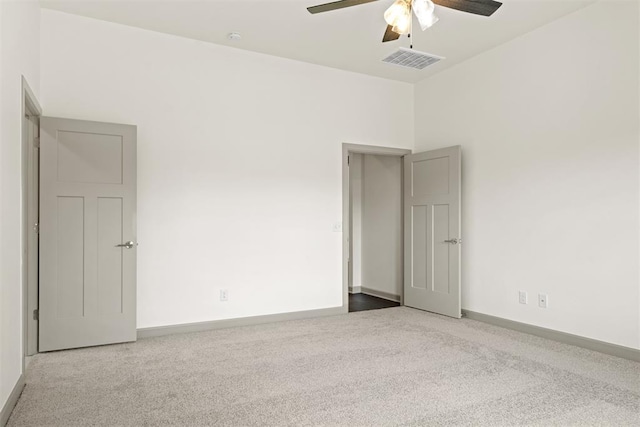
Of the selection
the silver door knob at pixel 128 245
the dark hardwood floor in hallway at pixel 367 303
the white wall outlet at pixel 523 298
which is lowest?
the dark hardwood floor in hallway at pixel 367 303

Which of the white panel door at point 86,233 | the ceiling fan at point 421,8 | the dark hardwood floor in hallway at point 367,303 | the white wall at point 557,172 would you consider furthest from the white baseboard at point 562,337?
the white panel door at point 86,233

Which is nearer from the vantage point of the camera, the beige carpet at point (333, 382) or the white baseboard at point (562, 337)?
the beige carpet at point (333, 382)

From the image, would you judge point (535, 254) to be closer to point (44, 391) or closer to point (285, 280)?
point (285, 280)

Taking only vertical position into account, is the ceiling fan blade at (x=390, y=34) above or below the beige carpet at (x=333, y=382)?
above

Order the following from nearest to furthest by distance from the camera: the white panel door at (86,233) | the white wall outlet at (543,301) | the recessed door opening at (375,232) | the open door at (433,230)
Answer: the white panel door at (86,233)
the white wall outlet at (543,301)
the open door at (433,230)
the recessed door opening at (375,232)

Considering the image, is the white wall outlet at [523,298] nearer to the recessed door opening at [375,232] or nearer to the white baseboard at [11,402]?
the recessed door opening at [375,232]

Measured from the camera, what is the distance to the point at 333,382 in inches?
118

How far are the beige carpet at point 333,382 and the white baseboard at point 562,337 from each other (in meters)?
0.09

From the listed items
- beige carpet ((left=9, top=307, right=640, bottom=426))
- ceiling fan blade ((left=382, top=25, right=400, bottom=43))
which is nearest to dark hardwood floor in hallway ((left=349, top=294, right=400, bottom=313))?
beige carpet ((left=9, top=307, right=640, bottom=426))

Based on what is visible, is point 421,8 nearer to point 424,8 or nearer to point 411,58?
point 424,8

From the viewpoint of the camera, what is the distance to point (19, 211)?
2879mm

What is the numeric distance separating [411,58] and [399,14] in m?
1.74

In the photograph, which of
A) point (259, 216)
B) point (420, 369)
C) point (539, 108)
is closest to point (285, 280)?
point (259, 216)

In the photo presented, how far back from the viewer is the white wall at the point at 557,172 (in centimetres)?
360
